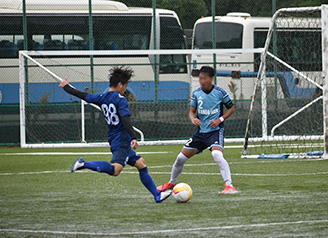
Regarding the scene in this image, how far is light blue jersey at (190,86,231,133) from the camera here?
28.2 feet

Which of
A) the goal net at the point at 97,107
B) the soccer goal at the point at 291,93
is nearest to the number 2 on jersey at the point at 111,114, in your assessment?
the soccer goal at the point at 291,93

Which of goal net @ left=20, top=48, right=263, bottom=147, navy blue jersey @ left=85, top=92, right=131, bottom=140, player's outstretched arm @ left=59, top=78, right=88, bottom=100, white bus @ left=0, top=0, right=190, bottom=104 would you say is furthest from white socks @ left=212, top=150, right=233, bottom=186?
white bus @ left=0, top=0, right=190, bottom=104

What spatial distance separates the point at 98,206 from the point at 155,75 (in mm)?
12808

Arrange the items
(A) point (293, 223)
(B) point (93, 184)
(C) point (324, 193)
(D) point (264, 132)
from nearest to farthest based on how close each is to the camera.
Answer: (A) point (293, 223) → (C) point (324, 193) → (B) point (93, 184) → (D) point (264, 132)

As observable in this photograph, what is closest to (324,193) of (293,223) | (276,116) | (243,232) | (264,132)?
(293,223)

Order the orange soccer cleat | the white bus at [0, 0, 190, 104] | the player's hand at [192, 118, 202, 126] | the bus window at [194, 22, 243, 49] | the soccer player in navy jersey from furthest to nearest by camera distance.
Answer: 1. the bus window at [194, 22, 243, 49]
2. the white bus at [0, 0, 190, 104]
3. the player's hand at [192, 118, 202, 126]
4. the orange soccer cleat
5. the soccer player in navy jersey

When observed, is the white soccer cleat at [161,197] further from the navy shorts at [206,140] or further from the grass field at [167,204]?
the navy shorts at [206,140]

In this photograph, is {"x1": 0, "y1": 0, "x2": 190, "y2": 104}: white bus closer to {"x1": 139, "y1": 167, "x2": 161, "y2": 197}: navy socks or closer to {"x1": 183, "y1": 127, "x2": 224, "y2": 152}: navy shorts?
{"x1": 183, "y1": 127, "x2": 224, "y2": 152}: navy shorts

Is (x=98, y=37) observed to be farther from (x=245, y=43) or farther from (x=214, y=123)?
(x=214, y=123)

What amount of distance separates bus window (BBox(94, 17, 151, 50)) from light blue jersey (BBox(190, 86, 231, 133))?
451 inches

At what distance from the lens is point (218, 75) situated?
20359 millimetres

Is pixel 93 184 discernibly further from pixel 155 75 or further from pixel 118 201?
pixel 155 75

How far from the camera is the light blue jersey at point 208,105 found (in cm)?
861

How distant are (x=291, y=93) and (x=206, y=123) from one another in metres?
10.8
